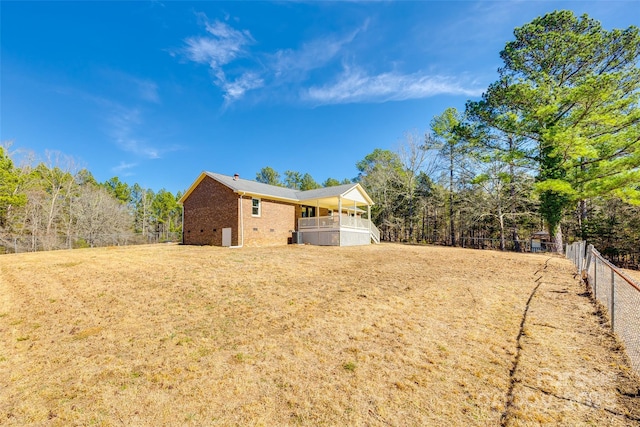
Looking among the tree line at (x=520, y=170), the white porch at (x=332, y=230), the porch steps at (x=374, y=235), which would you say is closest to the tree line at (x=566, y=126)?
the tree line at (x=520, y=170)

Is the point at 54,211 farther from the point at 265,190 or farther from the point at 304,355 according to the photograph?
the point at 304,355

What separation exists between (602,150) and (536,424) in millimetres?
23740

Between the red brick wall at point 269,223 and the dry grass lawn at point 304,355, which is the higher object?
the red brick wall at point 269,223

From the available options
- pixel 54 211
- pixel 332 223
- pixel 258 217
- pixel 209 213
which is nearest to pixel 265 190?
pixel 258 217

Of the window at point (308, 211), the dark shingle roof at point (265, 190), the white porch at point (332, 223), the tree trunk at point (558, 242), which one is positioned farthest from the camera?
the window at point (308, 211)

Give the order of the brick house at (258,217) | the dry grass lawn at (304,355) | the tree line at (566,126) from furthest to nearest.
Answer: the brick house at (258,217), the tree line at (566,126), the dry grass lawn at (304,355)

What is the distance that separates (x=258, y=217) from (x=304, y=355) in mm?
15397

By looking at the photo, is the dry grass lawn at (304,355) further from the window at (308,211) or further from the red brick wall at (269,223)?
the window at (308,211)

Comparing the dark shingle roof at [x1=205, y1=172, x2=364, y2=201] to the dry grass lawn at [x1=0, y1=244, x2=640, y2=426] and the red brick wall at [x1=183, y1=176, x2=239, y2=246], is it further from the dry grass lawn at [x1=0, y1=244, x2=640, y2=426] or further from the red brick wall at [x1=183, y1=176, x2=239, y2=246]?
the dry grass lawn at [x1=0, y1=244, x2=640, y2=426]

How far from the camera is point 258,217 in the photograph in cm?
1903

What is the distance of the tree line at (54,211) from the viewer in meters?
27.1

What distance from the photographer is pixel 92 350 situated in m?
4.45

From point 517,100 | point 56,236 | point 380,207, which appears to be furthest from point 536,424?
point 56,236

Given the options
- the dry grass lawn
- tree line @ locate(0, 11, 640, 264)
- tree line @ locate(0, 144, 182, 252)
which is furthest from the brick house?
tree line @ locate(0, 144, 182, 252)
